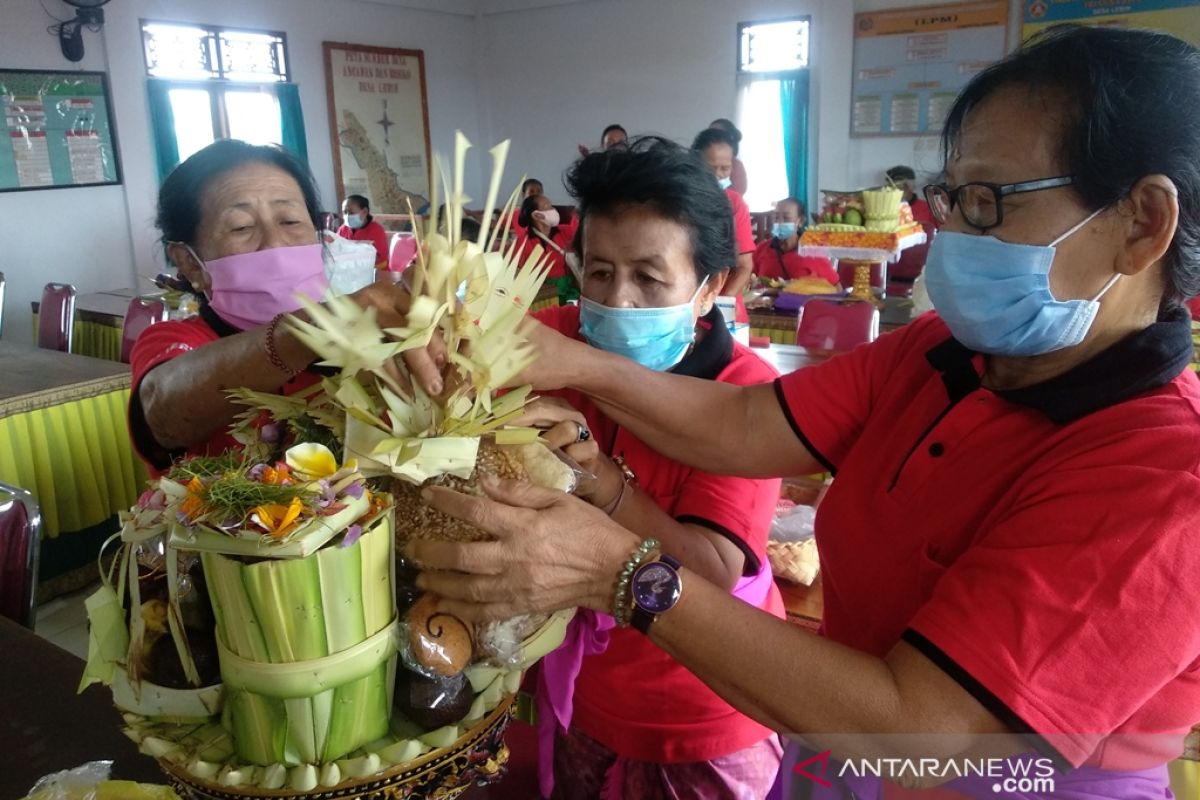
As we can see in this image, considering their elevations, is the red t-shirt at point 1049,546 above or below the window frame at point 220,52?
below

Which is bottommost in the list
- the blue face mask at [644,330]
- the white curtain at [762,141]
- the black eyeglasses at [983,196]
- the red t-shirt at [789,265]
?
the red t-shirt at [789,265]

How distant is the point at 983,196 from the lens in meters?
0.95

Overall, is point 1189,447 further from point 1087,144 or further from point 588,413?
point 588,413

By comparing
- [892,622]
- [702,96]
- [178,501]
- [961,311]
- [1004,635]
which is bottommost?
[892,622]

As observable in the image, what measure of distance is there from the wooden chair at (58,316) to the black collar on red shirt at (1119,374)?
207 inches

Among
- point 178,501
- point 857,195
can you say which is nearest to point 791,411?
point 178,501

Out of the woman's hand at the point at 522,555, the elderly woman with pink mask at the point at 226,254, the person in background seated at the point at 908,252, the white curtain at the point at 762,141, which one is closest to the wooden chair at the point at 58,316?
the elderly woman with pink mask at the point at 226,254

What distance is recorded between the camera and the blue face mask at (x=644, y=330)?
4.42ft

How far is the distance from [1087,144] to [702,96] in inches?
382

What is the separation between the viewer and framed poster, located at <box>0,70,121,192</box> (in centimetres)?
678

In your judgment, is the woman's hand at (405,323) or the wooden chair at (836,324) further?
the wooden chair at (836,324)

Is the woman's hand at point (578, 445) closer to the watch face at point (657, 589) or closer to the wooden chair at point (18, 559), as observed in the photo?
the watch face at point (657, 589)

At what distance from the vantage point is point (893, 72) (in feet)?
28.3

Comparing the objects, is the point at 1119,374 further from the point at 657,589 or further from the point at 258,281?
the point at 258,281
